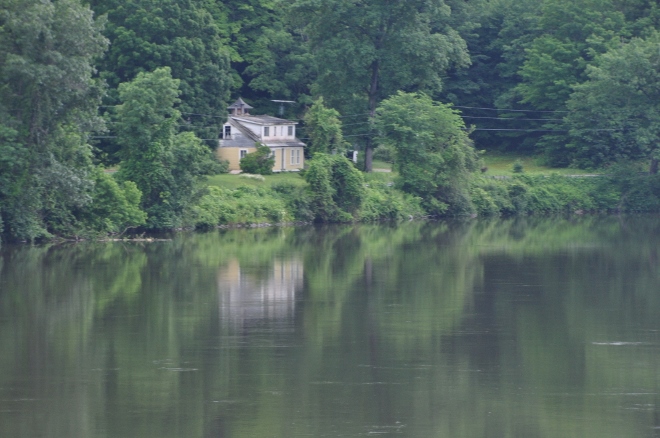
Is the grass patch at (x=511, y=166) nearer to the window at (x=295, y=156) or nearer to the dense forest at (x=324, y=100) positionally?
the dense forest at (x=324, y=100)

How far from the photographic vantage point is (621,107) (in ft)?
241

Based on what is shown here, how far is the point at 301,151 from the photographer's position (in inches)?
2884

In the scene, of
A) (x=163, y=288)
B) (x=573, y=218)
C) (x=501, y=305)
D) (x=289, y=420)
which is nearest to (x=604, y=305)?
(x=501, y=305)

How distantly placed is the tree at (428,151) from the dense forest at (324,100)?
13 centimetres

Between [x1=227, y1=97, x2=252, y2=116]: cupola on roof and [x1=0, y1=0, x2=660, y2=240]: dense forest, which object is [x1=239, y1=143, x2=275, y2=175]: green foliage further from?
[x1=227, y1=97, x2=252, y2=116]: cupola on roof

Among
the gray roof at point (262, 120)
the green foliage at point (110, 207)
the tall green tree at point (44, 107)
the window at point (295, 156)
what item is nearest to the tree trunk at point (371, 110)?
the window at point (295, 156)

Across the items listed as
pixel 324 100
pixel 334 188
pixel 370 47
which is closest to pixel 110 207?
pixel 334 188

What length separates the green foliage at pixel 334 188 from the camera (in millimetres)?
60438

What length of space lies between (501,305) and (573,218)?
128 feet

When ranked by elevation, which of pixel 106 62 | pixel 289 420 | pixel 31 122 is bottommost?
pixel 289 420

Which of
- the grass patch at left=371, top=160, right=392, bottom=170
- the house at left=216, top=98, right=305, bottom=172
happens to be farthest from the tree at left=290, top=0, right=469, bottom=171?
the grass patch at left=371, top=160, right=392, bottom=170

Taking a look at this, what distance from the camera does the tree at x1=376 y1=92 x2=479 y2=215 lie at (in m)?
65.5

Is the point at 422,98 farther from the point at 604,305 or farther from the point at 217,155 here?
the point at 604,305

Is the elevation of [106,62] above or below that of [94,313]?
above
